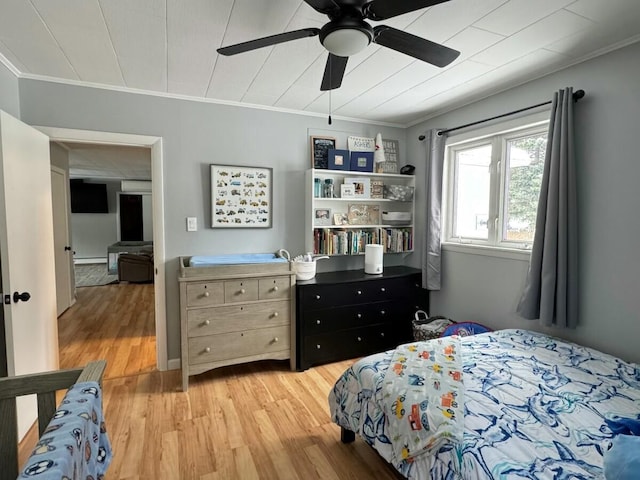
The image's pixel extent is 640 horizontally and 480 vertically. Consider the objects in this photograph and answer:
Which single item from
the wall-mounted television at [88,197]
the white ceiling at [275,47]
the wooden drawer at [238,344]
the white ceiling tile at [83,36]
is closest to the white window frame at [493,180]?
the white ceiling at [275,47]

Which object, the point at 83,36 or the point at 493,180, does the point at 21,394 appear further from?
the point at 493,180

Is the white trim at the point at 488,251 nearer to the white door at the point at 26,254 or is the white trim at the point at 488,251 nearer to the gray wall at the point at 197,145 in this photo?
the gray wall at the point at 197,145

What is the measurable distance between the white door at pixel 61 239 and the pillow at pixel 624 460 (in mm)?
5397

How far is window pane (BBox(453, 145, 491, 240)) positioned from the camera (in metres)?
3.00

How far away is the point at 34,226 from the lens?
7.39ft

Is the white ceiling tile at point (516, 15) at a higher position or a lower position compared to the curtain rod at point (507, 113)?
higher

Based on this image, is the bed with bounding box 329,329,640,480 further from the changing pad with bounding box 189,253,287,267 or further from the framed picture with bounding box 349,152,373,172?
the framed picture with bounding box 349,152,373,172

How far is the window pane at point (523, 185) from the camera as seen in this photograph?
2.57m

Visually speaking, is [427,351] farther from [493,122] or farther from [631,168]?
[493,122]

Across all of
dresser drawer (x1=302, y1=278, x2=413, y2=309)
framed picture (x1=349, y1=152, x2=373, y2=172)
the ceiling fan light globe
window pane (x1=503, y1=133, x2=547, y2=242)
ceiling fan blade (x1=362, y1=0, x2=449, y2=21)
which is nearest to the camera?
ceiling fan blade (x1=362, y1=0, x2=449, y2=21)

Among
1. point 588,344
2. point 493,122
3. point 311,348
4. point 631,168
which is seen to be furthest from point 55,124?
point 588,344

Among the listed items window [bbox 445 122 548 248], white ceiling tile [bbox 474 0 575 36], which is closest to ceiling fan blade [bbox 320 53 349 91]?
white ceiling tile [bbox 474 0 575 36]

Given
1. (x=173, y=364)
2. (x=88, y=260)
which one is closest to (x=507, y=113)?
(x=173, y=364)

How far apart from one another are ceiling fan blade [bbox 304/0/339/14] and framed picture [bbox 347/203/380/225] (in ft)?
7.49
